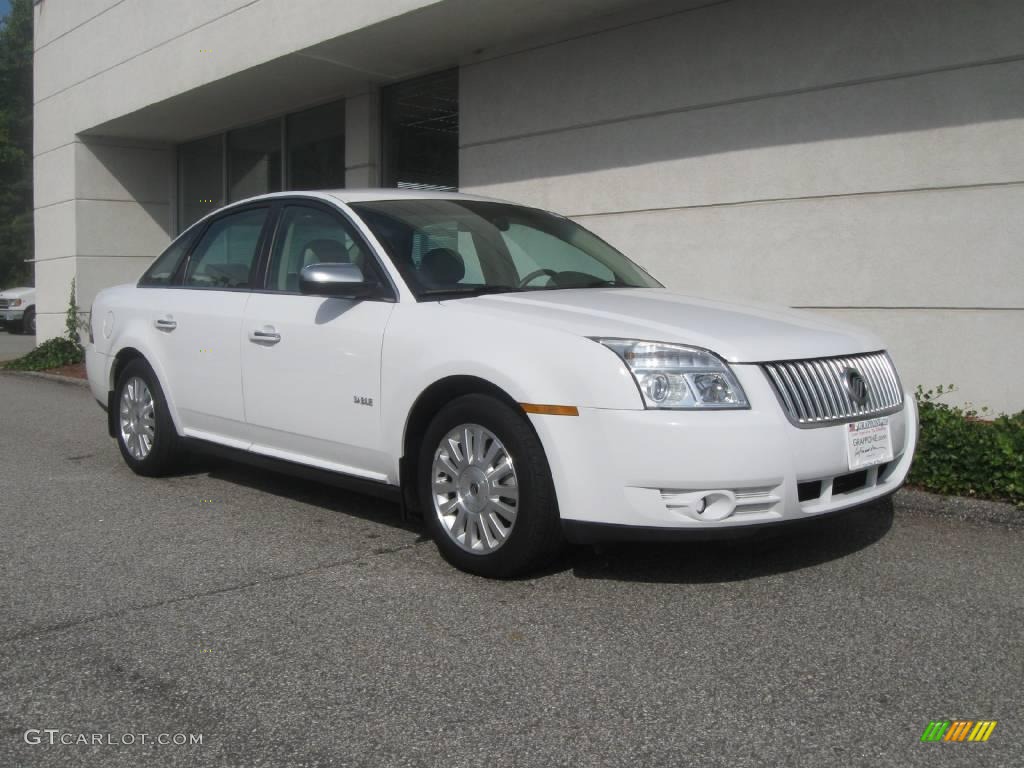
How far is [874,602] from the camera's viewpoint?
4141mm

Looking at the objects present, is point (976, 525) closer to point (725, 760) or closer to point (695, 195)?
point (725, 760)

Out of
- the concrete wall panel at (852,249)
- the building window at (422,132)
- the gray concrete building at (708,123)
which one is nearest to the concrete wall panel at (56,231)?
the gray concrete building at (708,123)

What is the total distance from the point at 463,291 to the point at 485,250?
0.48 meters

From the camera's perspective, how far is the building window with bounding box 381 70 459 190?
11.7 m

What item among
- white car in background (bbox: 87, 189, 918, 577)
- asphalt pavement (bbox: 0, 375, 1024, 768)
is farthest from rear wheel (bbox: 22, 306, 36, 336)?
asphalt pavement (bbox: 0, 375, 1024, 768)

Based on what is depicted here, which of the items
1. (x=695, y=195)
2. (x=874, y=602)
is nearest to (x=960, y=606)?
(x=874, y=602)

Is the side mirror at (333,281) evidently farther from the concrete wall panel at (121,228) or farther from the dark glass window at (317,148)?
the concrete wall panel at (121,228)

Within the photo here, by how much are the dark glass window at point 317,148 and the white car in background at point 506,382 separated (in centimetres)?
721

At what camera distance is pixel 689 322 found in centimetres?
431

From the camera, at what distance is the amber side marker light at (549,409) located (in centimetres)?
404

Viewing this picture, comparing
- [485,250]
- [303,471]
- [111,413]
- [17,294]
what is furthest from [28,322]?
[485,250]

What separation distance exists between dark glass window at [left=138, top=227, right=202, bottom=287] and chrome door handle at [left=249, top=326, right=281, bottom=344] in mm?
1367

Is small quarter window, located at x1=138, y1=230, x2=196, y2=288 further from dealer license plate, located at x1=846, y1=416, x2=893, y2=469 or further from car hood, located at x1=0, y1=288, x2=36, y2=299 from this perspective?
car hood, located at x1=0, y1=288, x2=36, y2=299

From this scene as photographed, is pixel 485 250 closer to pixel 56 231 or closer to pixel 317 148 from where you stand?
pixel 317 148
